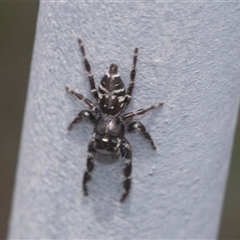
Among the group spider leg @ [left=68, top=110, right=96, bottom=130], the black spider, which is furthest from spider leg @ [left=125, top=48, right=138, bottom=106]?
spider leg @ [left=68, top=110, right=96, bottom=130]

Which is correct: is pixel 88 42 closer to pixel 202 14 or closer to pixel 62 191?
pixel 202 14

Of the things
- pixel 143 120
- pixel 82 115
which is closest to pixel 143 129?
pixel 143 120

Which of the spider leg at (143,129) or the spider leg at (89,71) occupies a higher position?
the spider leg at (89,71)

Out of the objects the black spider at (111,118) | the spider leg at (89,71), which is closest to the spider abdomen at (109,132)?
the black spider at (111,118)

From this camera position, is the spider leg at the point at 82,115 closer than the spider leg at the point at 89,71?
No

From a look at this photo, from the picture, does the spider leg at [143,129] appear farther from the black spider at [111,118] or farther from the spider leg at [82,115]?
the spider leg at [82,115]

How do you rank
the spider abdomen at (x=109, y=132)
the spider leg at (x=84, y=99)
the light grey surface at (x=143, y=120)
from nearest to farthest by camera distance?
the light grey surface at (x=143, y=120), the spider leg at (x=84, y=99), the spider abdomen at (x=109, y=132)
